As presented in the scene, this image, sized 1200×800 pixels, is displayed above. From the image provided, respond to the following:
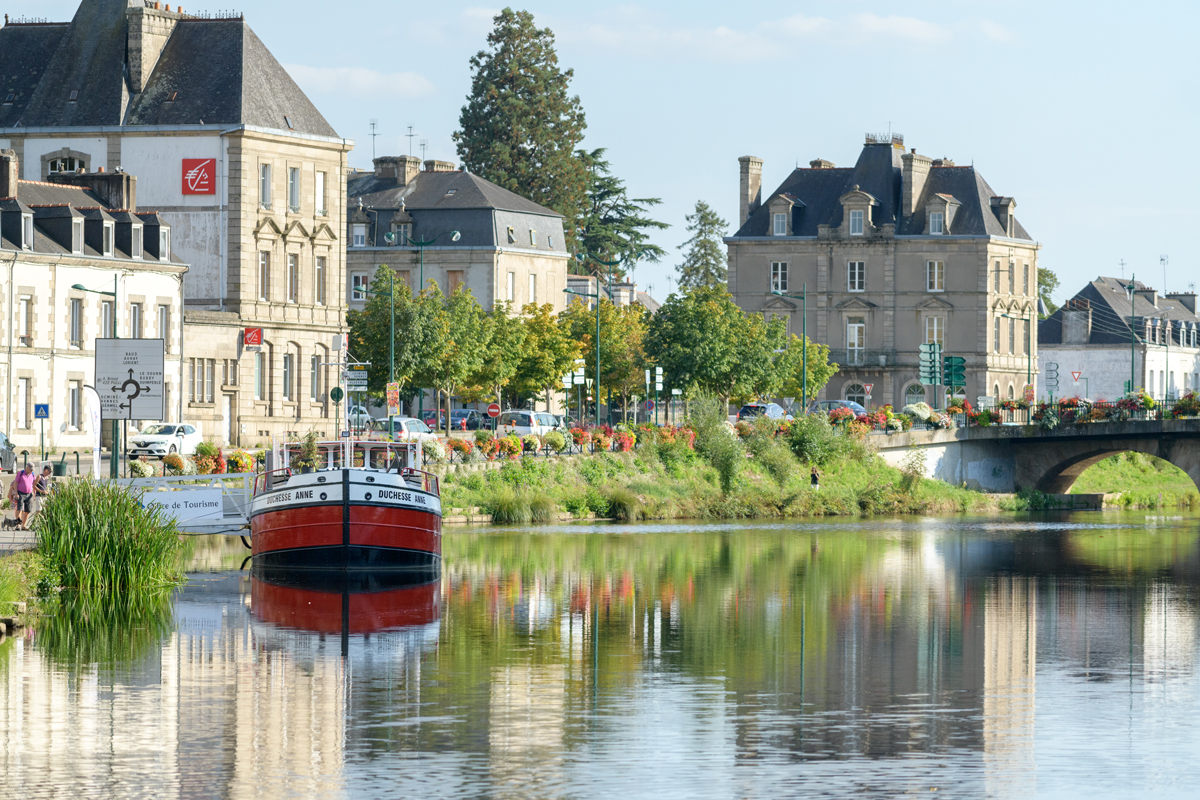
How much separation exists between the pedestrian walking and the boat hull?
5.47 meters

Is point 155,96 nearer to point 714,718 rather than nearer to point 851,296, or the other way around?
point 851,296

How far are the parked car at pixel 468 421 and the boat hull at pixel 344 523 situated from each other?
141 feet

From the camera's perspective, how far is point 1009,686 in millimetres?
23375

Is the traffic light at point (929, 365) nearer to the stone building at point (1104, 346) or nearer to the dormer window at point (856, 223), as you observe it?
the dormer window at point (856, 223)

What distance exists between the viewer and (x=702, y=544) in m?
52.0

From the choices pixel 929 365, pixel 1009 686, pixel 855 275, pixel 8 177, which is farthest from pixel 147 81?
pixel 1009 686

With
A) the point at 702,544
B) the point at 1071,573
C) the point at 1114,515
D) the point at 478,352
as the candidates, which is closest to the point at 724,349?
the point at 478,352

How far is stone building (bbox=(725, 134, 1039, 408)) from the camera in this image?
350 feet

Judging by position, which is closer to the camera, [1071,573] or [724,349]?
[1071,573]

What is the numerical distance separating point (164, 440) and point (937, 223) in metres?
57.0

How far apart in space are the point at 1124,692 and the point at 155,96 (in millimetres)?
59682

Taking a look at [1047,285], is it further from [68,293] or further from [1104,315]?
[68,293]

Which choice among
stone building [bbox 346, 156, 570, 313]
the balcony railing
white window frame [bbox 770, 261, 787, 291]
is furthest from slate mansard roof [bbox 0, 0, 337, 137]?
the balcony railing

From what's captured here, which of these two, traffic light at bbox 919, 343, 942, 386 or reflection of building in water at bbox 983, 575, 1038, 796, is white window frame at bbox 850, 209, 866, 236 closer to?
traffic light at bbox 919, 343, 942, 386
